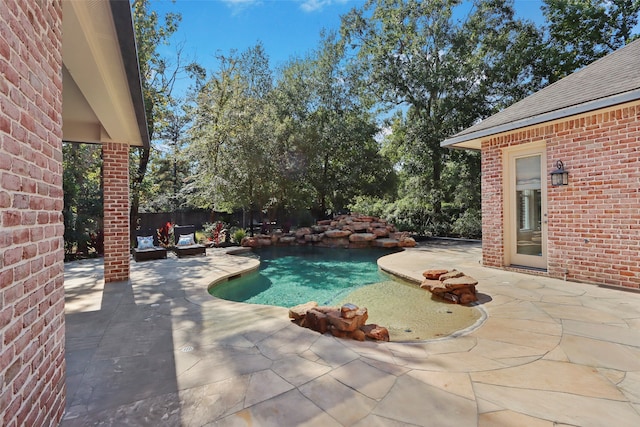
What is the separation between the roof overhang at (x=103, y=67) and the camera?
2.37m

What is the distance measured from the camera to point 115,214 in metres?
5.64

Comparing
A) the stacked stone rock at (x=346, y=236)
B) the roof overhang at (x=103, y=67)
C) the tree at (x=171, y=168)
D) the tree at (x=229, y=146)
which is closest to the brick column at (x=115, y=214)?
the roof overhang at (x=103, y=67)

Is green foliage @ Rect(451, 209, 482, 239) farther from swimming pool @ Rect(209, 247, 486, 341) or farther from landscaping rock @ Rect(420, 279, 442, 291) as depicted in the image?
landscaping rock @ Rect(420, 279, 442, 291)

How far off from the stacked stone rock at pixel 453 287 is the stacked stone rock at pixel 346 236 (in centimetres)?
569

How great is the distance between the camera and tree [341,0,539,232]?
12906 mm

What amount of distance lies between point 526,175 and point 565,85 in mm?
1992

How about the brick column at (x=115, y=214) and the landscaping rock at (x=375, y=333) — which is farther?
the brick column at (x=115, y=214)

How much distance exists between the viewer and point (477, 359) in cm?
265

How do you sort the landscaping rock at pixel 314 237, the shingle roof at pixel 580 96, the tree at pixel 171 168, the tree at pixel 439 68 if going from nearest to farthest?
the shingle roof at pixel 580 96 < the landscaping rock at pixel 314 237 < the tree at pixel 439 68 < the tree at pixel 171 168

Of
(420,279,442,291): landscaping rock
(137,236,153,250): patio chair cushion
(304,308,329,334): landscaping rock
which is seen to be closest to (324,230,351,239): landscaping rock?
(137,236,153,250): patio chair cushion

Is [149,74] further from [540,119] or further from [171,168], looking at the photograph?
[540,119]

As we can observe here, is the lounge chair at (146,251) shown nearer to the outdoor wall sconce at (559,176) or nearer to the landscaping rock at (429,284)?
the landscaping rock at (429,284)

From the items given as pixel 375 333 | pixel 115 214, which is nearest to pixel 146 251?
pixel 115 214

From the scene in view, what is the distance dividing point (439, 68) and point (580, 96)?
9.67 metres
